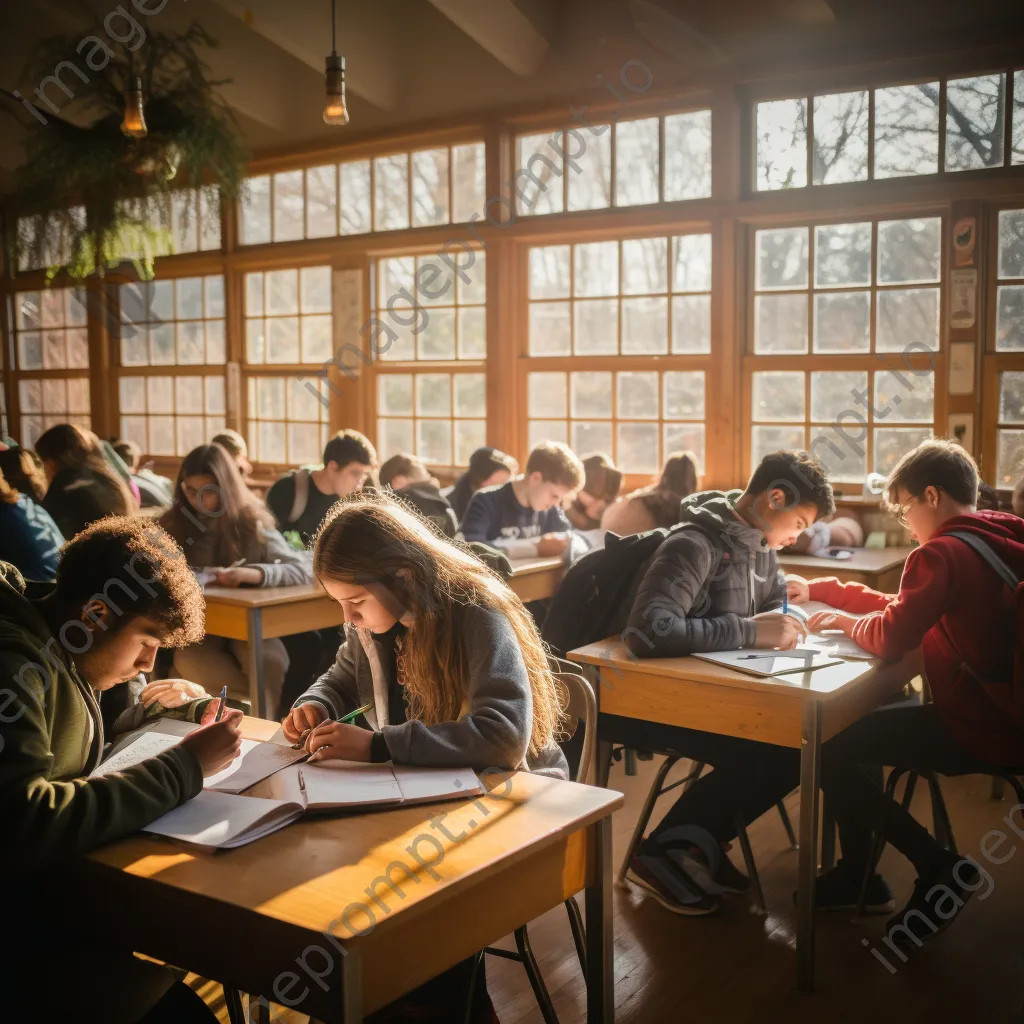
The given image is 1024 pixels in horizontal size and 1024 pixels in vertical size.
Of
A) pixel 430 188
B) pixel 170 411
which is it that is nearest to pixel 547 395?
pixel 430 188

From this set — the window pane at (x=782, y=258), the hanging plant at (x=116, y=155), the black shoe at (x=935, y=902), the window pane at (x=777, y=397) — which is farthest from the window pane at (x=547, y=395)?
the black shoe at (x=935, y=902)

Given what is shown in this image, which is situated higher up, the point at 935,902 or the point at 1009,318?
the point at 1009,318

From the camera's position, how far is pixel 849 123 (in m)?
5.37

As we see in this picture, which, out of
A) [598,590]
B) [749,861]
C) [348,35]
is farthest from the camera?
[348,35]

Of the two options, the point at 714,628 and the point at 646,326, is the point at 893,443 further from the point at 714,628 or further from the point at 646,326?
the point at 714,628

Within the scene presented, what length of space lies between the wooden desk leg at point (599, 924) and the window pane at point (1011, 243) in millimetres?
4257

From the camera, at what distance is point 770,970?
2717mm

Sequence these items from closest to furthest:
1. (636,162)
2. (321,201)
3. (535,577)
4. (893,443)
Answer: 1. (535,577)
2. (893,443)
3. (636,162)
4. (321,201)

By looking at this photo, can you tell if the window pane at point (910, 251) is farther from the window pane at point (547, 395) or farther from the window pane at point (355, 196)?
the window pane at point (355, 196)

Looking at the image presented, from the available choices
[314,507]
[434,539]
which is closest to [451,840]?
[434,539]

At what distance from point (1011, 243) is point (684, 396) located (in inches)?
70.6

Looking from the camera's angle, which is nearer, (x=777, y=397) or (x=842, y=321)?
(x=842, y=321)

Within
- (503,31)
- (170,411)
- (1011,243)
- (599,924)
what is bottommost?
(599,924)

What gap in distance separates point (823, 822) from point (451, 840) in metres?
2.07
